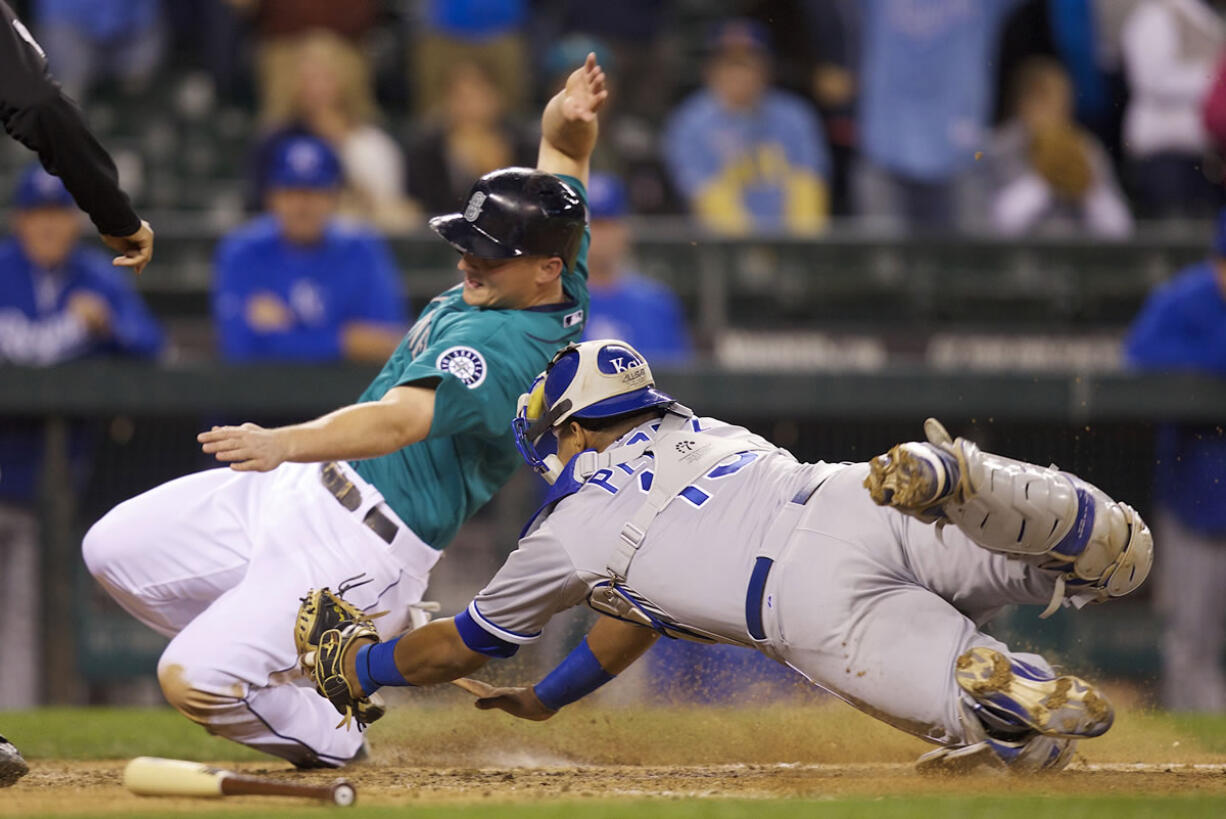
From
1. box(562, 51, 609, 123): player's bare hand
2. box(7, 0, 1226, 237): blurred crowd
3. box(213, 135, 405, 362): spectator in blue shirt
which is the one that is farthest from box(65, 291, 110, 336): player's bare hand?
box(562, 51, 609, 123): player's bare hand

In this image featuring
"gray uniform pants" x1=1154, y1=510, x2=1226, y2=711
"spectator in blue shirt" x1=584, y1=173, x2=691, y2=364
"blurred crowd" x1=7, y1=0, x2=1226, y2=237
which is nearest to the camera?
"gray uniform pants" x1=1154, y1=510, x2=1226, y2=711

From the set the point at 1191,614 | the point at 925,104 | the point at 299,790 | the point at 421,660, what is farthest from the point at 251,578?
the point at 925,104

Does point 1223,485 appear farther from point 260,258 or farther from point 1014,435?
point 260,258

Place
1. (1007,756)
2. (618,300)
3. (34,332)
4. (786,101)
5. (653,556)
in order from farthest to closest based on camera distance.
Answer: (786,101)
(618,300)
(34,332)
(653,556)
(1007,756)

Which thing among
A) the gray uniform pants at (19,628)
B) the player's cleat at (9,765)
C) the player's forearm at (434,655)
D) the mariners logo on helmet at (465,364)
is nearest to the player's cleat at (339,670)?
the player's forearm at (434,655)

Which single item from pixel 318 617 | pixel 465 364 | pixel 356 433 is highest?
pixel 465 364

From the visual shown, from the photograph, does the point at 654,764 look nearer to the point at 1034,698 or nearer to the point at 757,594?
the point at 757,594

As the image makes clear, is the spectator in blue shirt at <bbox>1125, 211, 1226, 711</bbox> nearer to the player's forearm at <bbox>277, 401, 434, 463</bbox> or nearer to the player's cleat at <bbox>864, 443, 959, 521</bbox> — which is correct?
the player's cleat at <bbox>864, 443, 959, 521</bbox>
